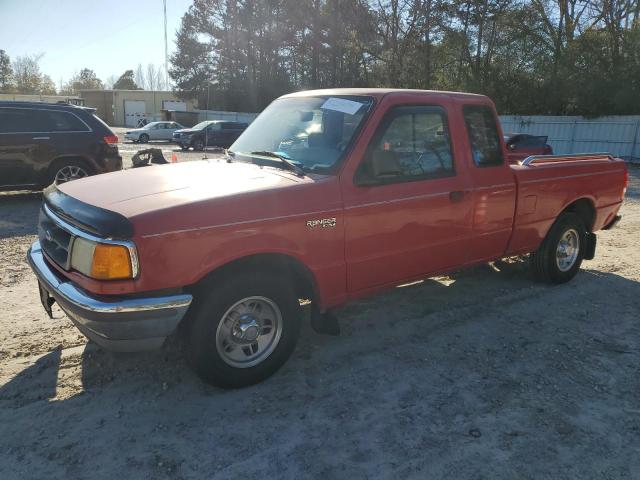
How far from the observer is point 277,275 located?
3451mm

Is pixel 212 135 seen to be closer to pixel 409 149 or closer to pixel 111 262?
pixel 409 149

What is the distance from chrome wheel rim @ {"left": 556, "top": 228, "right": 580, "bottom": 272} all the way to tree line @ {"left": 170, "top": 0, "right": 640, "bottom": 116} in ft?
71.4

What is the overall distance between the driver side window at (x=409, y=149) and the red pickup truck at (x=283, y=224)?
0.01m

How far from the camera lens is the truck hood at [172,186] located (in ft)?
10.1

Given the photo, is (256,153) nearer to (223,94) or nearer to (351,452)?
(351,452)

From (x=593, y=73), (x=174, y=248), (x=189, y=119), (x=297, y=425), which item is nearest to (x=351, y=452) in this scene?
(x=297, y=425)

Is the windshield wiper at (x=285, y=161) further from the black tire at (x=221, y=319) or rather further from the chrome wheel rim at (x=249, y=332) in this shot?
the chrome wheel rim at (x=249, y=332)

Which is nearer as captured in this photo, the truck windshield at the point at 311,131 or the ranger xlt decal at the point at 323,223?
the ranger xlt decal at the point at 323,223

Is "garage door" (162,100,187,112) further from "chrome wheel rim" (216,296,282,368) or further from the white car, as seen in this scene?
"chrome wheel rim" (216,296,282,368)

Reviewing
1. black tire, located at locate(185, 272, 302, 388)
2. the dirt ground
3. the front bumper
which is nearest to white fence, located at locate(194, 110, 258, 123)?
the dirt ground

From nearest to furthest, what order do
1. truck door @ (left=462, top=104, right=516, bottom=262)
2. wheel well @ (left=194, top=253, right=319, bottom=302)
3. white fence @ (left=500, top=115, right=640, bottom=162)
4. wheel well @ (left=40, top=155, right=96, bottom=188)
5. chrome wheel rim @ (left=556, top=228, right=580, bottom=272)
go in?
wheel well @ (left=194, top=253, right=319, bottom=302) < truck door @ (left=462, top=104, right=516, bottom=262) < chrome wheel rim @ (left=556, top=228, right=580, bottom=272) < wheel well @ (left=40, top=155, right=96, bottom=188) < white fence @ (left=500, top=115, right=640, bottom=162)

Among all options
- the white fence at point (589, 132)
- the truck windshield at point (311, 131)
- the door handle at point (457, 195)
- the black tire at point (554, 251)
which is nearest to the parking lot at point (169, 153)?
the truck windshield at point (311, 131)

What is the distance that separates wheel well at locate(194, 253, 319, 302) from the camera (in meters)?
3.20

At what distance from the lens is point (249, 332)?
340cm
